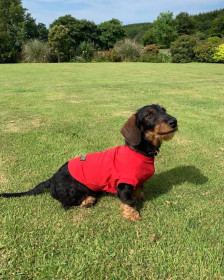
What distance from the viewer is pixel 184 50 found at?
3153cm

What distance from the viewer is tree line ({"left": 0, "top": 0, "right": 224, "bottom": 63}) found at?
114ft

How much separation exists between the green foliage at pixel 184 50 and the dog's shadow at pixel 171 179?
30707mm

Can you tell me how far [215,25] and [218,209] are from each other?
6762cm

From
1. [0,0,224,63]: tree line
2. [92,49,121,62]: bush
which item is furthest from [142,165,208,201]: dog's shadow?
[92,49,121,62]: bush

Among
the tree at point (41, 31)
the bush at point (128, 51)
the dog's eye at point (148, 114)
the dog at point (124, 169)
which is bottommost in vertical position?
the dog at point (124, 169)

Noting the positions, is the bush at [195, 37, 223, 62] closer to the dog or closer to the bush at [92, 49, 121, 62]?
the bush at [92, 49, 121, 62]

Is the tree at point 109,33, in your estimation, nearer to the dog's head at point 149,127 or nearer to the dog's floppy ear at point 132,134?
the dog's head at point 149,127

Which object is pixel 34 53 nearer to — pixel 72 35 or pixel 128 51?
pixel 128 51

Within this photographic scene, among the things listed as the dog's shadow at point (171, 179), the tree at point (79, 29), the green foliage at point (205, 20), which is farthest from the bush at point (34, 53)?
the green foliage at point (205, 20)

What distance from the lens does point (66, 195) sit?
3.02 metres

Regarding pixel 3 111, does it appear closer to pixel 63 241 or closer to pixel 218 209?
pixel 63 241

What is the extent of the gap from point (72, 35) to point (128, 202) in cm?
5738

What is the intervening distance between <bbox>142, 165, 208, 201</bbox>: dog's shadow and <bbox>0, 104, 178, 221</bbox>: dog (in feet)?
2.13

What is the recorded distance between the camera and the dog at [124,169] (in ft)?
9.16
